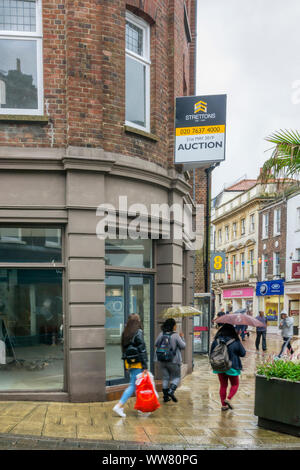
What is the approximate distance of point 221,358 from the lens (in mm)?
8492

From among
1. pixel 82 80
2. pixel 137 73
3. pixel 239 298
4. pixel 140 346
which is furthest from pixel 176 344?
pixel 239 298

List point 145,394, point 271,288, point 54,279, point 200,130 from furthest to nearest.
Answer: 1. point 271,288
2. point 200,130
3. point 54,279
4. point 145,394

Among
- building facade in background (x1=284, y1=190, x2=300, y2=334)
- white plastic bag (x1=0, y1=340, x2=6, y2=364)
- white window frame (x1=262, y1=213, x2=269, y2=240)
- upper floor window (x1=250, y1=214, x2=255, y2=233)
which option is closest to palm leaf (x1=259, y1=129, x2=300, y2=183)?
white plastic bag (x1=0, y1=340, x2=6, y2=364)

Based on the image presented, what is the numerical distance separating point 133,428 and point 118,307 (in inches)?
Result: 125

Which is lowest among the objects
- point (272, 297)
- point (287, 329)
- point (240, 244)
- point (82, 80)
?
point (272, 297)

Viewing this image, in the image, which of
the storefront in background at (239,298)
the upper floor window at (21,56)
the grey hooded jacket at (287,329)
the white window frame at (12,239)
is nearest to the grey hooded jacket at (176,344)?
the white window frame at (12,239)

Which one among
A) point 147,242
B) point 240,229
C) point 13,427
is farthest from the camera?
point 240,229

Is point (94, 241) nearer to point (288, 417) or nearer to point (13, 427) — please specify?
point (13, 427)

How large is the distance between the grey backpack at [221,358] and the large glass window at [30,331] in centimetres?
277

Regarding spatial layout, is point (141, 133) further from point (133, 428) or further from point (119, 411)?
point (133, 428)

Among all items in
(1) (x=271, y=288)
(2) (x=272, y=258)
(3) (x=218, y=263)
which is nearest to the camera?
(3) (x=218, y=263)

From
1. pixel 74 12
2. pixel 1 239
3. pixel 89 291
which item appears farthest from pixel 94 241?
pixel 74 12

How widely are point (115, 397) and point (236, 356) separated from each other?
2.39m

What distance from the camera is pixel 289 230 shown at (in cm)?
3788
